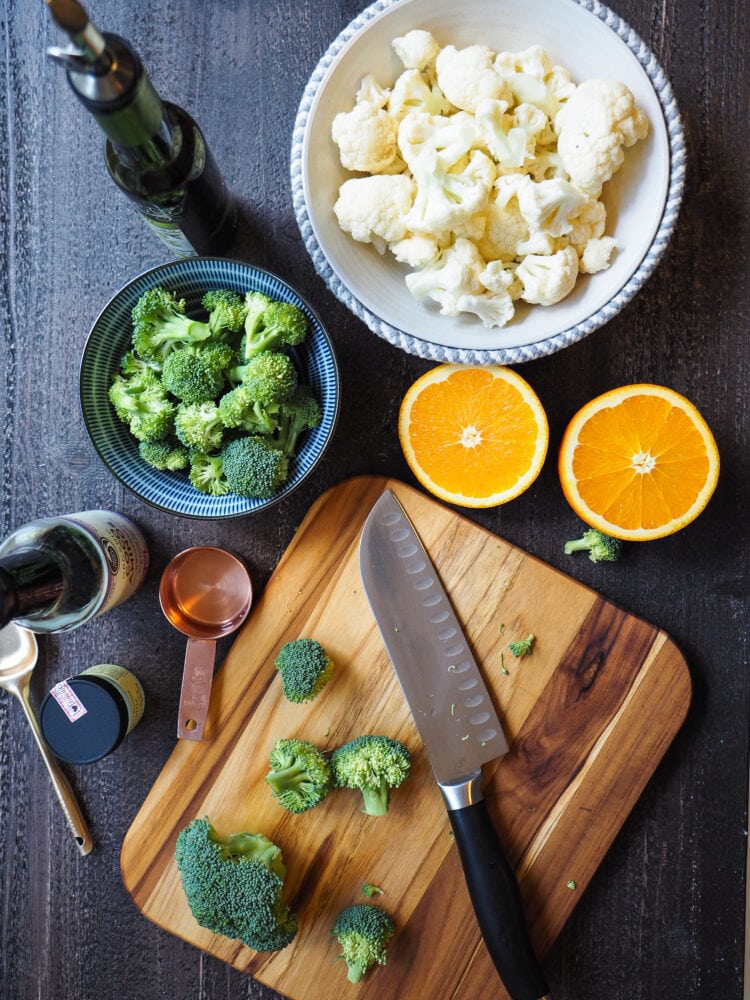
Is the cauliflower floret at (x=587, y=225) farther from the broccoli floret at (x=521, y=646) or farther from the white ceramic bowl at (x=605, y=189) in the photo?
the broccoli floret at (x=521, y=646)

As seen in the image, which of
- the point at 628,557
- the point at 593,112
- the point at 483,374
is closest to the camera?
the point at 593,112

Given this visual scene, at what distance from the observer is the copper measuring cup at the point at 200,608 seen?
4.59 feet

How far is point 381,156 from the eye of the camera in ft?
3.92

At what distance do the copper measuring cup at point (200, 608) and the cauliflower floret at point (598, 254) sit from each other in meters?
0.79

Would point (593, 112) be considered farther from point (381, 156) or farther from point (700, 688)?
point (700, 688)

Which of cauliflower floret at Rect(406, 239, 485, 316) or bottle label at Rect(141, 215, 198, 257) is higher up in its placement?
bottle label at Rect(141, 215, 198, 257)

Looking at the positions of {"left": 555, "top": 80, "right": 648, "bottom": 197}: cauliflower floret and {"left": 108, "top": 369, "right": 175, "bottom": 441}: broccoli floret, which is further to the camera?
{"left": 108, "top": 369, "right": 175, "bottom": 441}: broccoli floret

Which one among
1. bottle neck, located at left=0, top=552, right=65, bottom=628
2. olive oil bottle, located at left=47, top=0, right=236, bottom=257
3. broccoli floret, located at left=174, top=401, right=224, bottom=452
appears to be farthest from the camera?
broccoli floret, located at left=174, top=401, right=224, bottom=452

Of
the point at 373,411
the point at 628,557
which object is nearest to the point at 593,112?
the point at 373,411

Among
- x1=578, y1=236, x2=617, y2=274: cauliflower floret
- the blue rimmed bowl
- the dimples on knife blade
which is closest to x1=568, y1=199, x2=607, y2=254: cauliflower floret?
x1=578, y1=236, x2=617, y2=274: cauliflower floret

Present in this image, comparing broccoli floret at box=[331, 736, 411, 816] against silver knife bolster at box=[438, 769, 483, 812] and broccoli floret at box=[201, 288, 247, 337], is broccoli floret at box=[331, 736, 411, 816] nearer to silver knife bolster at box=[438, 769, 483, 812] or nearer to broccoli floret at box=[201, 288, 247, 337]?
silver knife bolster at box=[438, 769, 483, 812]

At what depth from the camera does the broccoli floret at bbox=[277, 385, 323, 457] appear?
1.26 m

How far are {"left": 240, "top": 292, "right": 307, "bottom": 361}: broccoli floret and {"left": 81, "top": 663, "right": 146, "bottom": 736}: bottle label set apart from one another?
24.7 inches

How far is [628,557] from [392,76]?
3.06 feet
